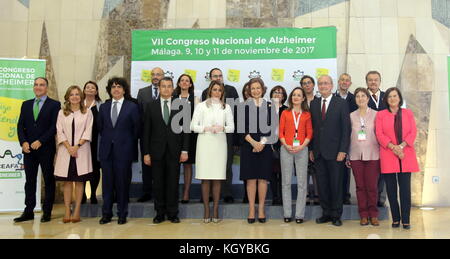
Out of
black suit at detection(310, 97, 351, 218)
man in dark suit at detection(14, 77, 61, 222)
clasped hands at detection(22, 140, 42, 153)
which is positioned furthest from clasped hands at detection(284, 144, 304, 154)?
clasped hands at detection(22, 140, 42, 153)

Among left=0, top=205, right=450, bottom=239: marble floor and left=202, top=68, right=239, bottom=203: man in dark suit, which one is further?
left=202, top=68, right=239, bottom=203: man in dark suit

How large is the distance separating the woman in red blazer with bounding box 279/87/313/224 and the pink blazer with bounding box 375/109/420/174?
72 cm

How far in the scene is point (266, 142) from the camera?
13.7 ft

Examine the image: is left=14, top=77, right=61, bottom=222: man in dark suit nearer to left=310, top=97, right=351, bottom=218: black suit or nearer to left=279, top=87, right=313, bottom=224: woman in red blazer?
left=279, top=87, right=313, bottom=224: woman in red blazer

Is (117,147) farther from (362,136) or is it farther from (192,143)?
(362,136)

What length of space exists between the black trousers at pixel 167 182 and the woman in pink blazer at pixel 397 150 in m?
2.17

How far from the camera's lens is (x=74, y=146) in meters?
4.24

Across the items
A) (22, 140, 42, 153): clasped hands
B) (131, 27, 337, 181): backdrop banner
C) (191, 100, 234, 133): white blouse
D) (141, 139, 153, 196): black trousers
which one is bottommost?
(141, 139, 153, 196): black trousers

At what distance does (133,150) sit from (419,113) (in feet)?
13.6

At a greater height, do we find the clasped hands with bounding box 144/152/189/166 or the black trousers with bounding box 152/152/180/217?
the clasped hands with bounding box 144/152/189/166

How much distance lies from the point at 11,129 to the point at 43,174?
3.49ft

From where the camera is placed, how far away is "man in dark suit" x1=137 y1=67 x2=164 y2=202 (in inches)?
190

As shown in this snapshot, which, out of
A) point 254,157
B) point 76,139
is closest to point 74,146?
point 76,139

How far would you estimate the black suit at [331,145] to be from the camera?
4.07 m
